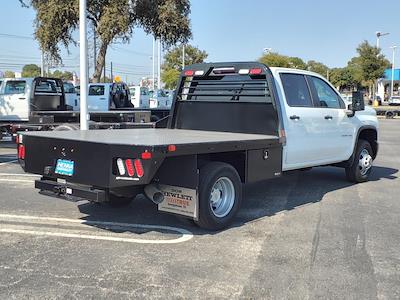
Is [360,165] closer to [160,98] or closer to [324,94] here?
[324,94]

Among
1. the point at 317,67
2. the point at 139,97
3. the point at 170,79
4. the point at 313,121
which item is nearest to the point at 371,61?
the point at 170,79

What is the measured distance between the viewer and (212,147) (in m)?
6.00

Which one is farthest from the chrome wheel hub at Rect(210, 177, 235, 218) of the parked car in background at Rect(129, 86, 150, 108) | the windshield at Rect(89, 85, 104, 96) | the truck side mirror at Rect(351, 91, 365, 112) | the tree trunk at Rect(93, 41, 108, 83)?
the parked car in background at Rect(129, 86, 150, 108)

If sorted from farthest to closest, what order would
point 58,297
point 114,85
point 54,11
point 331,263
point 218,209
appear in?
1. point 54,11
2. point 114,85
3. point 218,209
4. point 331,263
5. point 58,297

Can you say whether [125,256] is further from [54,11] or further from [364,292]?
[54,11]

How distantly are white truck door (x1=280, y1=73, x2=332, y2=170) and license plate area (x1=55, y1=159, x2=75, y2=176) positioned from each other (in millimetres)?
3212

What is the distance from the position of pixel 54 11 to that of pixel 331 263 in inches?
831

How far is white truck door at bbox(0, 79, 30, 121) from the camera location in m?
16.7

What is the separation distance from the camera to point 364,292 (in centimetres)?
446

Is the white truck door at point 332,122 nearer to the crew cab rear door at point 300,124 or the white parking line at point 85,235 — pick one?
the crew cab rear door at point 300,124

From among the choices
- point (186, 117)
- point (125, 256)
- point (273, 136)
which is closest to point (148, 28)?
point (186, 117)

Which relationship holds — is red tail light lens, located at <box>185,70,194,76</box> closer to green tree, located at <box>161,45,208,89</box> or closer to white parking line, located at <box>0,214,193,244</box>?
white parking line, located at <box>0,214,193,244</box>

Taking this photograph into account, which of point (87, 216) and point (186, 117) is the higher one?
point (186, 117)

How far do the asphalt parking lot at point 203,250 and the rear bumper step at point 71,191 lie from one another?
48 centimetres
